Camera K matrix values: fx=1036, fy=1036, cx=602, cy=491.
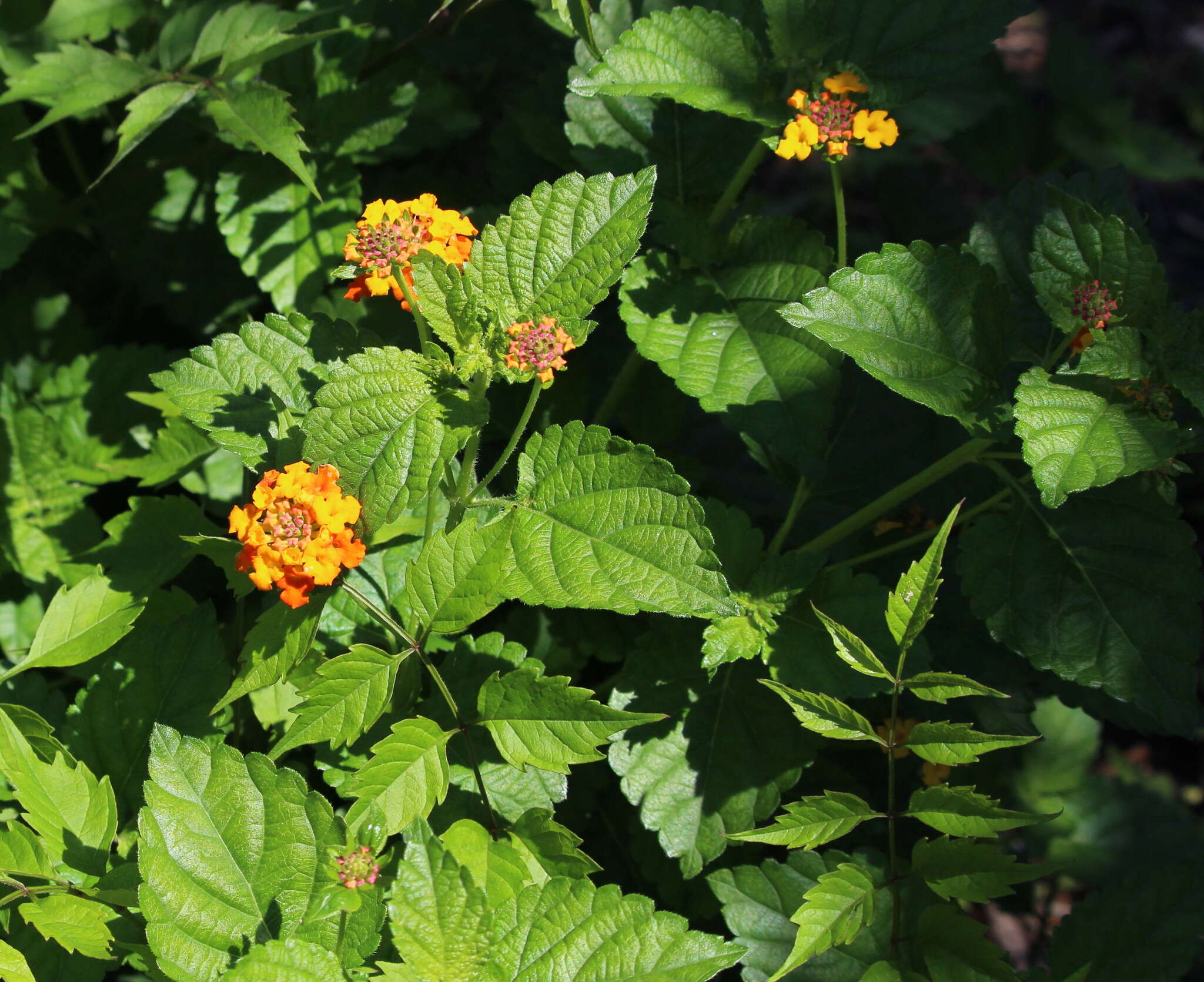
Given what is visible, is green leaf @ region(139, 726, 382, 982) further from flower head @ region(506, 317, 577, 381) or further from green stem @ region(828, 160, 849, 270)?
green stem @ region(828, 160, 849, 270)

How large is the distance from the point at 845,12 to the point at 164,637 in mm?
1755

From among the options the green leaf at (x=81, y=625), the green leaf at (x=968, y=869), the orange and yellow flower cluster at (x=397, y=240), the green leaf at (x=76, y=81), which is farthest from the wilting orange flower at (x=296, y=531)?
the green leaf at (x=76, y=81)

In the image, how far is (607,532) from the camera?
160 cm

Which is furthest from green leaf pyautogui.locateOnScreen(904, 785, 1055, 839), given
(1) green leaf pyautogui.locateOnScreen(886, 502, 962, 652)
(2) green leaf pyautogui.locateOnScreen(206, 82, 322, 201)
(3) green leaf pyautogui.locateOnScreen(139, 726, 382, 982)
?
(2) green leaf pyautogui.locateOnScreen(206, 82, 322, 201)

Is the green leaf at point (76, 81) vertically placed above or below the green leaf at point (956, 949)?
above

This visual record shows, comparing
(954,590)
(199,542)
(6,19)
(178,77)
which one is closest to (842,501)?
(954,590)

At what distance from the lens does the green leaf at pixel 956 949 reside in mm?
1591

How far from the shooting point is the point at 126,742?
187 cm

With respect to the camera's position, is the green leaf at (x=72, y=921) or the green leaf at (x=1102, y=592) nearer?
the green leaf at (x=72, y=921)

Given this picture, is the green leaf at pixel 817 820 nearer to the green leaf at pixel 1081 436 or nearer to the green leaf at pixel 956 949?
the green leaf at pixel 956 949

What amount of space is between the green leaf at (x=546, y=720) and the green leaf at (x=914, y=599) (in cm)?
41

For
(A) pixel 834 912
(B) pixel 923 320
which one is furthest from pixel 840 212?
(A) pixel 834 912

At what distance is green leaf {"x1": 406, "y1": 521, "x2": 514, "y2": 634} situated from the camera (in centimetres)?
160

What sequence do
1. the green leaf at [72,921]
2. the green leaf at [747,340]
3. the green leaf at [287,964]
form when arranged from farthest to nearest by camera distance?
the green leaf at [747,340] < the green leaf at [72,921] < the green leaf at [287,964]
